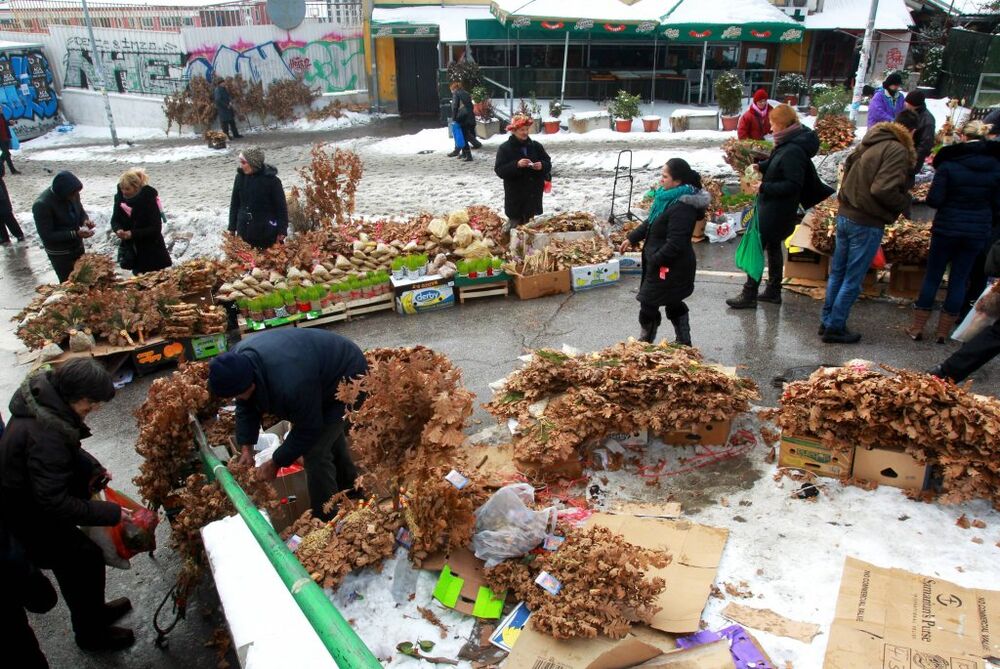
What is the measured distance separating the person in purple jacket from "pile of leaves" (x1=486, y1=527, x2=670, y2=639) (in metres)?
9.66

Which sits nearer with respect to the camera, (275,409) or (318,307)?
(275,409)

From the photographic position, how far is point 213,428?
181 inches

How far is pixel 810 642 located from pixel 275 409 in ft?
10.7

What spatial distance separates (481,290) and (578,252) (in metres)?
1.41

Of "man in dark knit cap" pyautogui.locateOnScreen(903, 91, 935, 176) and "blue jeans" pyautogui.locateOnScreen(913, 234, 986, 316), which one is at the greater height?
"man in dark knit cap" pyautogui.locateOnScreen(903, 91, 935, 176)

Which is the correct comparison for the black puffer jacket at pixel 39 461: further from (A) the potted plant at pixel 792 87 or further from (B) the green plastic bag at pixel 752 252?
(A) the potted plant at pixel 792 87

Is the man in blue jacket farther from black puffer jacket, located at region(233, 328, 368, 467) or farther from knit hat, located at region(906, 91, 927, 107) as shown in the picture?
knit hat, located at region(906, 91, 927, 107)

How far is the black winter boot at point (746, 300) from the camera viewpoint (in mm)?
7866

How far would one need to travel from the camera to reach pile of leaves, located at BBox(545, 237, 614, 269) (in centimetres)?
902

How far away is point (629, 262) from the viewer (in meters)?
9.40

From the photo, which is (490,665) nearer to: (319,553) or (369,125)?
(319,553)

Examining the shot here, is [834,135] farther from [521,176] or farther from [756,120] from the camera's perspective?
[521,176]

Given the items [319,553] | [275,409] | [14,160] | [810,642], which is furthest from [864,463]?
[14,160]

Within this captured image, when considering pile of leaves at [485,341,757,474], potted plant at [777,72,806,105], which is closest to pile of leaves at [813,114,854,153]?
pile of leaves at [485,341,757,474]
